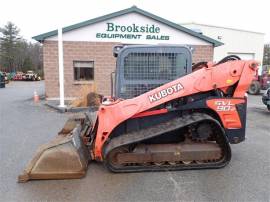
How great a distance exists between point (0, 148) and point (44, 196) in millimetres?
2693

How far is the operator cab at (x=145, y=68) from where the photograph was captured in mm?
4781

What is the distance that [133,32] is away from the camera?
47.1 feet

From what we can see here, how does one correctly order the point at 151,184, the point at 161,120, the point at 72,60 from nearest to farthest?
the point at 151,184, the point at 161,120, the point at 72,60

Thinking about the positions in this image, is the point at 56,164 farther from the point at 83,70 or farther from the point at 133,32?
the point at 133,32

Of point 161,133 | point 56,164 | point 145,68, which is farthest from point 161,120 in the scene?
point 56,164

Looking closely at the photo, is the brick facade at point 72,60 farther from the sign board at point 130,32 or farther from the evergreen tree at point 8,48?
the evergreen tree at point 8,48

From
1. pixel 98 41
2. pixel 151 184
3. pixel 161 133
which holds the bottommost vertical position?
pixel 151 184

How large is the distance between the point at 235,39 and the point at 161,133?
2789cm

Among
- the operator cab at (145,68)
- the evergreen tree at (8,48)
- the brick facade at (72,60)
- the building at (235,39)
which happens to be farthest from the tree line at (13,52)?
the operator cab at (145,68)

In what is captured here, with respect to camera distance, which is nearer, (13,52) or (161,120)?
(161,120)

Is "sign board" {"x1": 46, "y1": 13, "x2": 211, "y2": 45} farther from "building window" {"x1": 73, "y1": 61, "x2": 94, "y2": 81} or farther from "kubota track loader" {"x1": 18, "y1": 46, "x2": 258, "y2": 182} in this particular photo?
"kubota track loader" {"x1": 18, "y1": 46, "x2": 258, "y2": 182}

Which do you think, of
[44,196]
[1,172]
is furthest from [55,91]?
[44,196]

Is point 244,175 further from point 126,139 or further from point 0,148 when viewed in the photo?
point 0,148

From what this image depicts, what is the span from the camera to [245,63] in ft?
14.9
